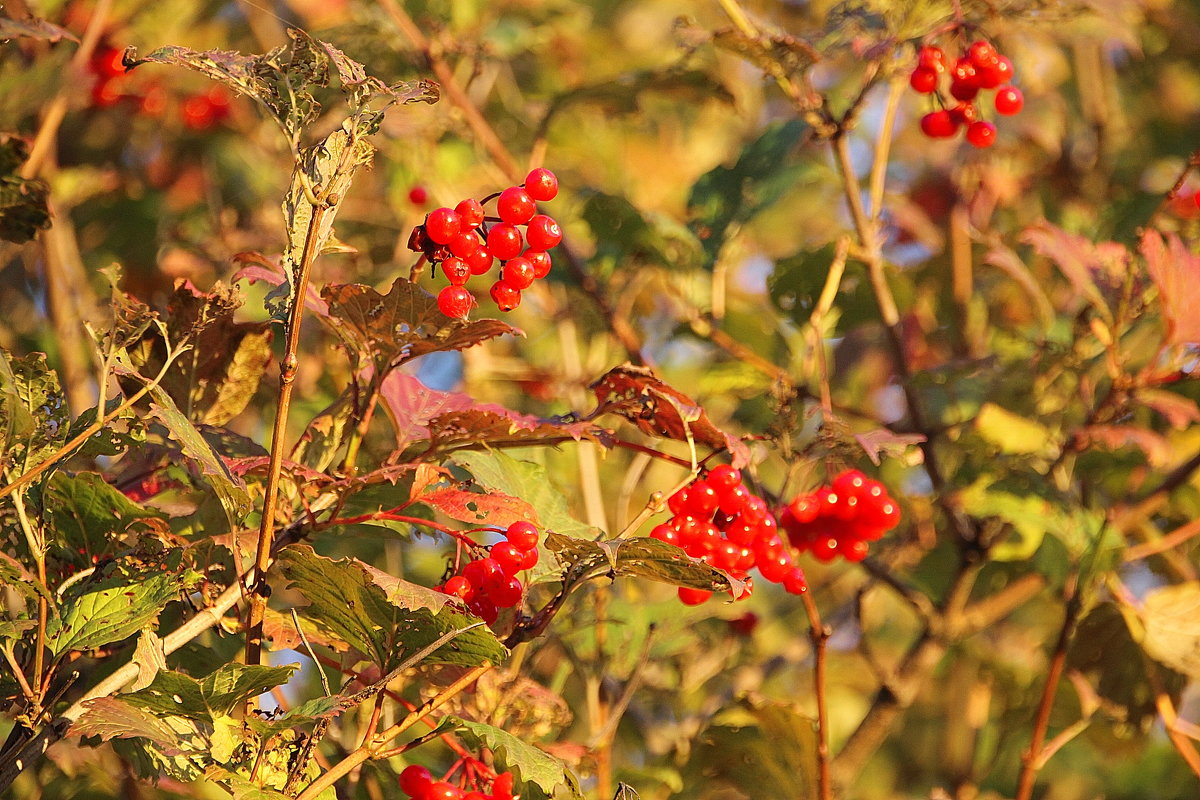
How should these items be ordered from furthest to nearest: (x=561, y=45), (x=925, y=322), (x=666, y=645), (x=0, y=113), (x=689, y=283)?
1. (x=561, y=45)
2. (x=925, y=322)
3. (x=689, y=283)
4. (x=666, y=645)
5. (x=0, y=113)

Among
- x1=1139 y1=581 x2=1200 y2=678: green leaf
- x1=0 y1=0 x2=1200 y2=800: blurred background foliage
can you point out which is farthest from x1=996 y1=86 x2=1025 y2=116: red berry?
x1=1139 y1=581 x2=1200 y2=678: green leaf

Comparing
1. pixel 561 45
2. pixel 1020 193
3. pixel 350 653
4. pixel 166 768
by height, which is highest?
pixel 561 45

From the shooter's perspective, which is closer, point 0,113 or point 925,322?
point 0,113

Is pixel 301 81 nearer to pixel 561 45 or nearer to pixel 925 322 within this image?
pixel 925 322

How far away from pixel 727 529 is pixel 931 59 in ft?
3.06

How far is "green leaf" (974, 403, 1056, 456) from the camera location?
2.02 m

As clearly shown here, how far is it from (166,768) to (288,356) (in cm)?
39

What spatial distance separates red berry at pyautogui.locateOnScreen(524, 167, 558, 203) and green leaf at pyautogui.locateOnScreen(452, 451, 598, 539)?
0.98ft

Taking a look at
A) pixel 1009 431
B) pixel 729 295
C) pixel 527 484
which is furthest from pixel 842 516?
pixel 729 295

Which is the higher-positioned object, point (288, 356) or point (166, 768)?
point (288, 356)

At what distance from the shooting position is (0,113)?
1.70 meters

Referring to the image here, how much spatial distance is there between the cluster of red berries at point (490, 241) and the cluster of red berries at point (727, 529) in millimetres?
318

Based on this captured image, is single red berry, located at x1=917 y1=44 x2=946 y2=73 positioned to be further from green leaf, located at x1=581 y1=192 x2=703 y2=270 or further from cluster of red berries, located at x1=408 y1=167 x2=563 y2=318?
cluster of red berries, located at x1=408 y1=167 x2=563 y2=318

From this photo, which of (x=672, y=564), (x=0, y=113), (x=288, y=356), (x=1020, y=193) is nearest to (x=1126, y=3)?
(x=1020, y=193)
